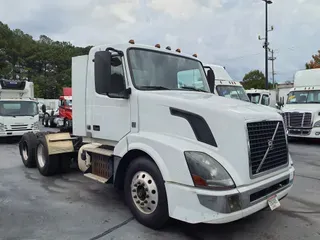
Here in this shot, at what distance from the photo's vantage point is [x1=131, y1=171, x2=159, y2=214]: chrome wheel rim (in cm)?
375

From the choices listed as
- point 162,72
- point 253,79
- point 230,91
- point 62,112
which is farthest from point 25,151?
point 253,79

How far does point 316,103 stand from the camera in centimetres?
1277

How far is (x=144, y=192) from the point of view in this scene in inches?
153

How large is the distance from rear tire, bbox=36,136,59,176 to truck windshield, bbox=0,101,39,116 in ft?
23.0

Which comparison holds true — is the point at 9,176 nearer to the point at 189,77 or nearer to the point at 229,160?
the point at 189,77

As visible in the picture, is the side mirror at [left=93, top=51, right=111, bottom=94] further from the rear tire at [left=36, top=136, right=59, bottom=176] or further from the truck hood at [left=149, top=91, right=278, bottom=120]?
the rear tire at [left=36, top=136, right=59, bottom=176]

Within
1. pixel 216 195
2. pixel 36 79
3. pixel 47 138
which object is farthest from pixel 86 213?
pixel 36 79

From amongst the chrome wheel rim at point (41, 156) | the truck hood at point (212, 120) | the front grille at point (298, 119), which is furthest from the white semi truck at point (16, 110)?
the front grille at point (298, 119)

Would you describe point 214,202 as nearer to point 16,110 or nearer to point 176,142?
point 176,142

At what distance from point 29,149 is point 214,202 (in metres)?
5.77

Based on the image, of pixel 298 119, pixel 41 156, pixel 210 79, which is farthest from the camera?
pixel 298 119

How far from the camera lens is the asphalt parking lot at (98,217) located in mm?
3770

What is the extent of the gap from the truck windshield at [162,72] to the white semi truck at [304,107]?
8.72m

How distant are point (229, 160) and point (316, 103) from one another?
11224 millimetres
